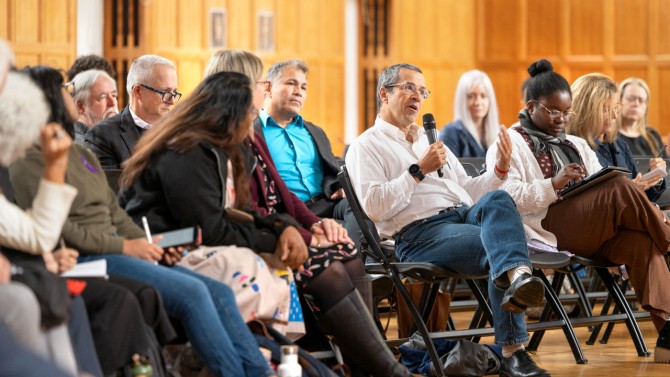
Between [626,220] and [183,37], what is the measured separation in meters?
7.33

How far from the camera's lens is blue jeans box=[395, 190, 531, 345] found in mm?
4379

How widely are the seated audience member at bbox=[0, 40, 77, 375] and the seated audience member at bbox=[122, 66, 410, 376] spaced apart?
1.76 ft

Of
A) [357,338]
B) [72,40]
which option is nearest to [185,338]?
[357,338]

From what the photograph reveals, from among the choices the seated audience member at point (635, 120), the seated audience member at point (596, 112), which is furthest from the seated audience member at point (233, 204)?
the seated audience member at point (635, 120)

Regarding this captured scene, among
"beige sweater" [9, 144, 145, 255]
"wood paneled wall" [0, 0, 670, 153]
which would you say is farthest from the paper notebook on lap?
"wood paneled wall" [0, 0, 670, 153]

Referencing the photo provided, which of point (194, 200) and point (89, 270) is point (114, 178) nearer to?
point (194, 200)

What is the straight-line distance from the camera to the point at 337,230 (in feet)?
13.2

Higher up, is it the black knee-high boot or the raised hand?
the raised hand

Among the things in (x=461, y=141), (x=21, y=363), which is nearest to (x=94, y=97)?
(x=461, y=141)

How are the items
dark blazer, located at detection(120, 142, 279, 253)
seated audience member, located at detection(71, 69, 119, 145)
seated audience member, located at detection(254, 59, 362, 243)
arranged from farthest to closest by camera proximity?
seated audience member, located at detection(71, 69, 119, 145) < seated audience member, located at detection(254, 59, 362, 243) < dark blazer, located at detection(120, 142, 279, 253)

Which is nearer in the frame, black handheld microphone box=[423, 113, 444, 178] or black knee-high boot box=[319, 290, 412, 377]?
black knee-high boot box=[319, 290, 412, 377]

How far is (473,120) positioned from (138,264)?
4.59m

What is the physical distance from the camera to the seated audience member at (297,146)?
5195 millimetres

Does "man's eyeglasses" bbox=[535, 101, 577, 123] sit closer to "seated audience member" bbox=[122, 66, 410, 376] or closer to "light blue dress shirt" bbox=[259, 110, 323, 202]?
"light blue dress shirt" bbox=[259, 110, 323, 202]
